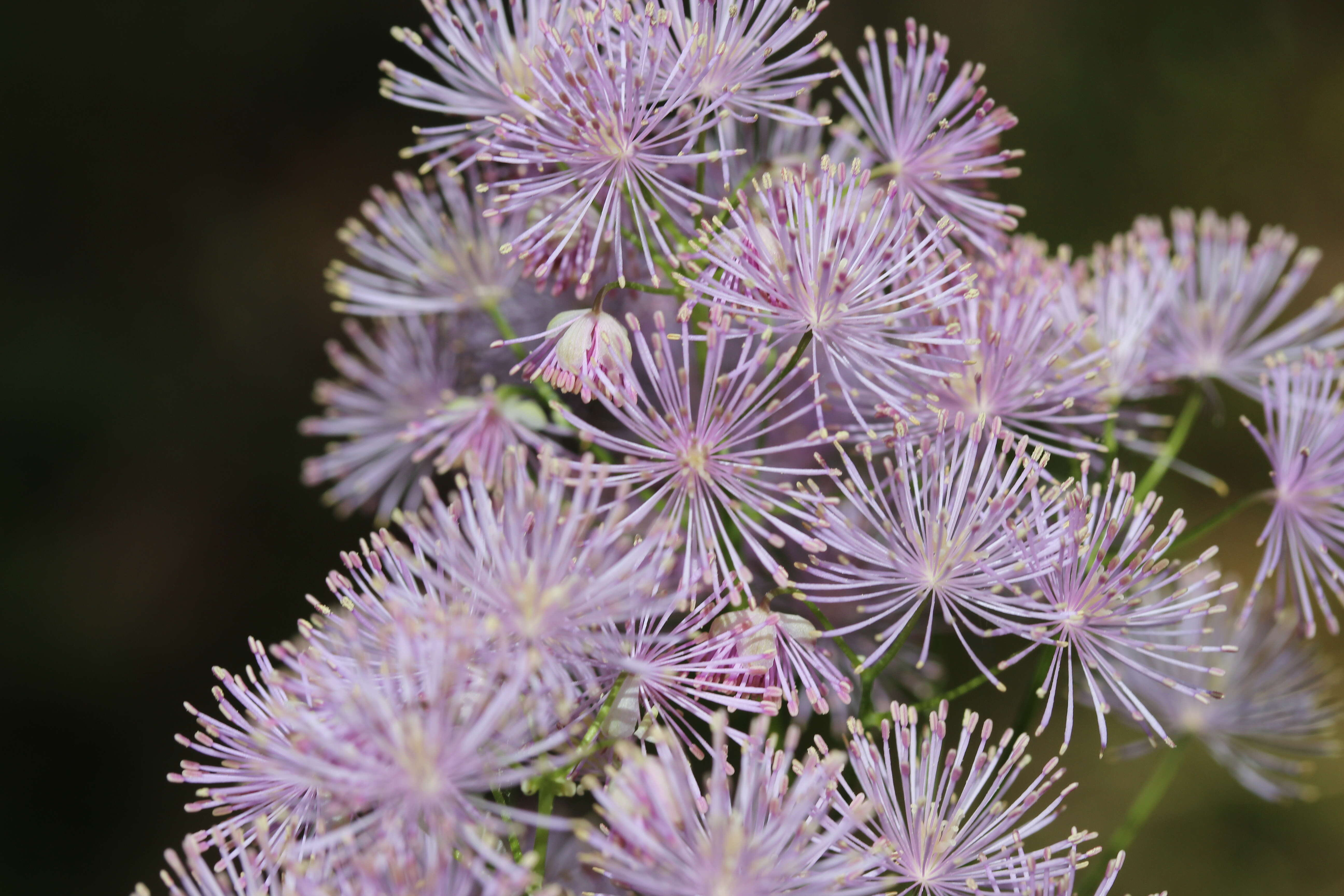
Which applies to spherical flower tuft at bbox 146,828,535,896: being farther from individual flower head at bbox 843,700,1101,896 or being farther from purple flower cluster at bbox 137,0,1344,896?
individual flower head at bbox 843,700,1101,896

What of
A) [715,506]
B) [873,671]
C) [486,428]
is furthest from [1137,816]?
[486,428]

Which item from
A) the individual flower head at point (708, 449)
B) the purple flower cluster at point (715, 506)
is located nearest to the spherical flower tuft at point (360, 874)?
the purple flower cluster at point (715, 506)

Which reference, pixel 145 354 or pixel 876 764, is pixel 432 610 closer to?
pixel 876 764

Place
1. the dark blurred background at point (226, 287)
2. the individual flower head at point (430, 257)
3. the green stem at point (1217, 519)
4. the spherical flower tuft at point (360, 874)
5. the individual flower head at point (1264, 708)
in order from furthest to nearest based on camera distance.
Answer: the dark blurred background at point (226, 287), the individual flower head at point (1264, 708), the individual flower head at point (430, 257), the green stem at point (1217, 519), the spherical flower tuft at point (360, 874)

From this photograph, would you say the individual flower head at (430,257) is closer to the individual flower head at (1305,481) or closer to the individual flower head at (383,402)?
the individual flower head at (383,402)

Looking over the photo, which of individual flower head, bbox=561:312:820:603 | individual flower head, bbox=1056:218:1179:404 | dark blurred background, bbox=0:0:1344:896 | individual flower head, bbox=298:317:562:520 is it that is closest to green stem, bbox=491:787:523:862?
individual flower head, bbox=561:312:820:603

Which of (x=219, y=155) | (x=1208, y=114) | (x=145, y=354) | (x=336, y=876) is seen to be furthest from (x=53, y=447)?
(x=1208, y=114)

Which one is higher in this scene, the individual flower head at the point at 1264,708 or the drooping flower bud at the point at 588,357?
the individual flower head at the point at 1264,708
